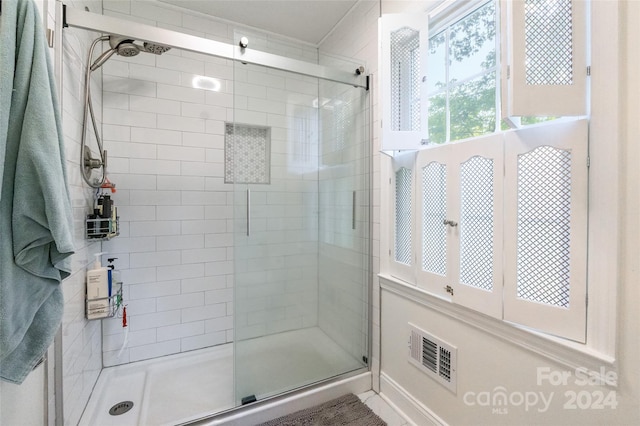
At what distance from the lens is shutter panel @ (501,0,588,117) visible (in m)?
A: 0.96

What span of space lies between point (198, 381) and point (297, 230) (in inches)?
51.7

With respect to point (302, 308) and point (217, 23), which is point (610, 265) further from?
point (217, 23)

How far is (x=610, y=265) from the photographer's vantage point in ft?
2.99

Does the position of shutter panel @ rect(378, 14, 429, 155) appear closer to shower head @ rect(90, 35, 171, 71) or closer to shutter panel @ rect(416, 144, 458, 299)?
shutter panel @ rect(416, 144, 458, 299)

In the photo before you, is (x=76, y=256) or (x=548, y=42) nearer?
(x=548, y=42)

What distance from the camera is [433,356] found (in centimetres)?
153

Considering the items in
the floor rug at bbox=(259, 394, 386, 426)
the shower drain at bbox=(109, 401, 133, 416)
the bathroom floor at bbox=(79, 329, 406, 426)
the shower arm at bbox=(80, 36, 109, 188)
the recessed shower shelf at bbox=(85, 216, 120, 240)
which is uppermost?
the shower arm at bbox=(80, 36, 109, 188)

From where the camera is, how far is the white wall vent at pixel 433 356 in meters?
1.43

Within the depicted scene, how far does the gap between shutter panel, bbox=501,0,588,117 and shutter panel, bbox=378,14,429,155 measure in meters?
0.53

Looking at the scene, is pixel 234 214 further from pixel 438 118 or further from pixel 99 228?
pixel 438 118

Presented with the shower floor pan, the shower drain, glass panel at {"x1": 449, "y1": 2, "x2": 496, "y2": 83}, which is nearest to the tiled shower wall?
the shower floor pan

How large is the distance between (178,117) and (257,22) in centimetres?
109

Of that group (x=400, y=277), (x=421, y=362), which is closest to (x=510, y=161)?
(x=400, y=277)

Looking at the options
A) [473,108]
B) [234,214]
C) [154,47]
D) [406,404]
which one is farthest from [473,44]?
[406,404]
